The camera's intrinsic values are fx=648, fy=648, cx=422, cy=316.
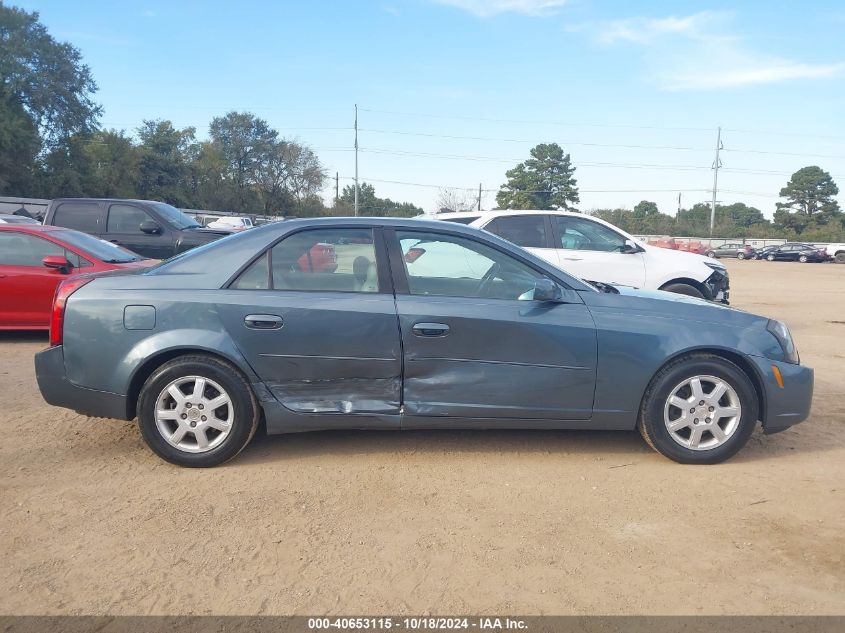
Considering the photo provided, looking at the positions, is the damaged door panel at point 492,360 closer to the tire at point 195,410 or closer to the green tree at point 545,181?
the tire at point 195,410

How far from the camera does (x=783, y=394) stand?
13.6 feet

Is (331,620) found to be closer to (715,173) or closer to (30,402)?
(30,402)

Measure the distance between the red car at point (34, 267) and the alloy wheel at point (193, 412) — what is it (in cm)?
427

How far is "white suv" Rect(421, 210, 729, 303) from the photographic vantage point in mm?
8617

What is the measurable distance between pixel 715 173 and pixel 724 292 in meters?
73.8

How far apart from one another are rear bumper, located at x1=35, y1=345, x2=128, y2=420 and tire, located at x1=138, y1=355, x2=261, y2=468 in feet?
0.63

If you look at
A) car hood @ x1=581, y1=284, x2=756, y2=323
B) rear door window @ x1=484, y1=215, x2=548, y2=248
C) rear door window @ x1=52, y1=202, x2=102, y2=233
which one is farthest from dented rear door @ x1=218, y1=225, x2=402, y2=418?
rear door window @ x1=52, y1=202, x2=102, y2=233

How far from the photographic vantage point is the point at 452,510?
3488mm

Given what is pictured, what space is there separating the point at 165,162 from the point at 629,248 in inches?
2199

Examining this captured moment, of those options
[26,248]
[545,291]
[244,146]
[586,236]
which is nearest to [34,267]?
[26,248]

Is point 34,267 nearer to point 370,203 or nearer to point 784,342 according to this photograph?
point 784,342

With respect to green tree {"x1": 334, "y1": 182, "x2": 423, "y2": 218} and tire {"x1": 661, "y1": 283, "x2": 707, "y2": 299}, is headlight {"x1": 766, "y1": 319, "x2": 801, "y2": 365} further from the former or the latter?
green tree {"x1": 334, "y1": 182, "x2": 423, "y2": 218}

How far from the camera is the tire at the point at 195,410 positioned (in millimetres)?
3934

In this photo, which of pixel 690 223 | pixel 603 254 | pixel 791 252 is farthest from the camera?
pixel 690 223
